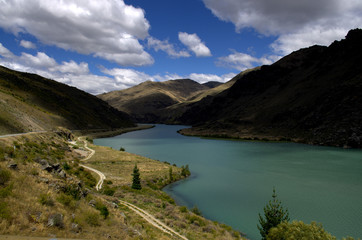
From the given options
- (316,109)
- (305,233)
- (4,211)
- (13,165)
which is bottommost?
(305,233)

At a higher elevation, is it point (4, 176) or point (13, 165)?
point (13, 165)

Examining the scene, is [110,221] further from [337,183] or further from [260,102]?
[260,102]

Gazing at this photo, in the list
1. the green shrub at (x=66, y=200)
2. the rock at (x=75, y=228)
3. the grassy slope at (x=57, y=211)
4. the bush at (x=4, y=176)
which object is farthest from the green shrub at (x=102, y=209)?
the bush at (x=4, y=176)

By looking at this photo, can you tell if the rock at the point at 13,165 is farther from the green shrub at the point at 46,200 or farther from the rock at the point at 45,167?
the green shrub at the point at 46,200

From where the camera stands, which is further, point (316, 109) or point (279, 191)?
point (316, 109)

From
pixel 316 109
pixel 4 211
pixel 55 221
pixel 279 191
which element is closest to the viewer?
pixel 4 211

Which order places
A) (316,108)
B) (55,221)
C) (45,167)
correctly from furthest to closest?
(316,108)
(45,167)
(55,221)

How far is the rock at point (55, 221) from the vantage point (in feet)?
41.9

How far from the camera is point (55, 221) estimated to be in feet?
42.3

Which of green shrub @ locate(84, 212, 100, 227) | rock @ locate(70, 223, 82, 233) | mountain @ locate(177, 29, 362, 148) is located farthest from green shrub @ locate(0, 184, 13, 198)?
mountain @ locate(177, 29, 362, 148)

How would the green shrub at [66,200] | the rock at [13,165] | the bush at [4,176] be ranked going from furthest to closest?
the rock at [13,165], the green shrub at [66,200], the bush at [4,176]

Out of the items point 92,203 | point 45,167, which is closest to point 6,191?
point 92,203

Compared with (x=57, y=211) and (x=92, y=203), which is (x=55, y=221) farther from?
(x=92, y=203)

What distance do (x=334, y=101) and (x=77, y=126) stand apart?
523 ft
